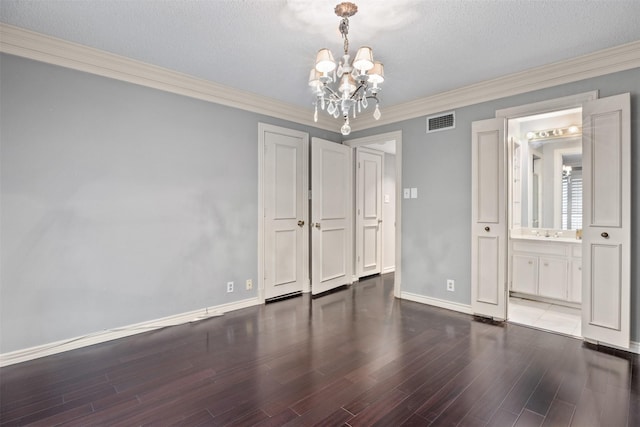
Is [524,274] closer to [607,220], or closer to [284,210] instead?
[607,220]

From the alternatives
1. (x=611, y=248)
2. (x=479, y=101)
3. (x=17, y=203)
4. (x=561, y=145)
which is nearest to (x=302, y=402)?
(x=17, y=203)

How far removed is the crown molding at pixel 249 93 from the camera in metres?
2.56

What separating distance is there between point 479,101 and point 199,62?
299 cm

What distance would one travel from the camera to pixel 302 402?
2.00 m

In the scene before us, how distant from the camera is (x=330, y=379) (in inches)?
88.9

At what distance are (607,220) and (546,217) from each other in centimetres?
174

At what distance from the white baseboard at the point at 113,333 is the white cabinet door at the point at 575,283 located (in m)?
3.88

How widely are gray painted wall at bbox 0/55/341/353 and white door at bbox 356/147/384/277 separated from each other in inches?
81.7

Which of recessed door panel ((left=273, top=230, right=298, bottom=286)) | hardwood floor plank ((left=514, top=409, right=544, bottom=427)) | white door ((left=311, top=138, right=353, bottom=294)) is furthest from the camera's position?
white door ((left=311, top=138, right=353, bottom=294))

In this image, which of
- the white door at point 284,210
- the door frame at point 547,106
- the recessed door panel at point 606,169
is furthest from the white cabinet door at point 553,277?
the white door at point 284,210

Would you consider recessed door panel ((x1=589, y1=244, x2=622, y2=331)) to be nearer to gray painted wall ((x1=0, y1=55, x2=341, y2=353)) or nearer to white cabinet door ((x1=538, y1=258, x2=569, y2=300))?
white cabinet door ((x1=538, y1=258, x2=569, y2=300))

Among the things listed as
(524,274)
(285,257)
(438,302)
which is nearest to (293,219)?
(285,257)

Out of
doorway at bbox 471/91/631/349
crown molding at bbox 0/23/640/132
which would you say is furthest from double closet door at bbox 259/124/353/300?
doorway at bbox 471/91/631/349

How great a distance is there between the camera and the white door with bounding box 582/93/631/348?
267 cm
